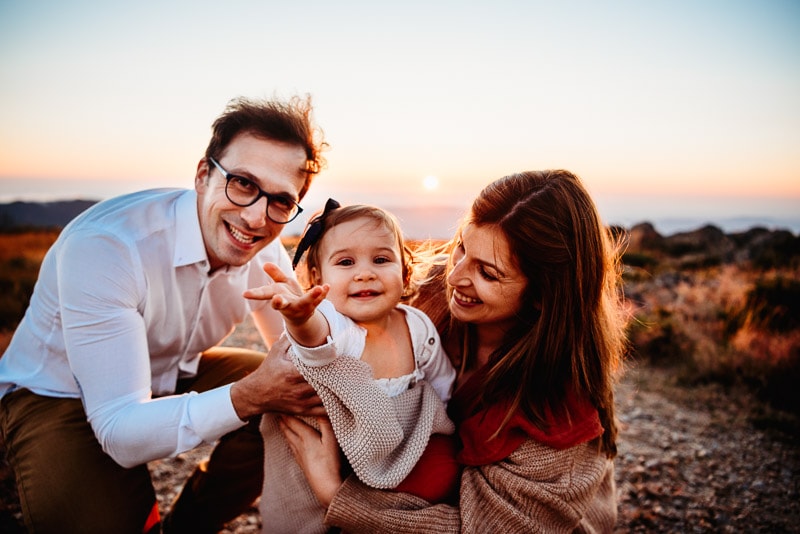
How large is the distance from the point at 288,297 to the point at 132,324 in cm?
120

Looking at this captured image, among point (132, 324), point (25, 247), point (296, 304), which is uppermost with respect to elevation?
point (296, 304)

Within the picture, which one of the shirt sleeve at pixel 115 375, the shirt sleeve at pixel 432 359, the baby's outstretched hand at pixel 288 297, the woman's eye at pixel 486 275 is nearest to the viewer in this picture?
the baby's outstretched hand at pixel 288 297

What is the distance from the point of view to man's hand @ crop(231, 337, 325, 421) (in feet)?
7.14

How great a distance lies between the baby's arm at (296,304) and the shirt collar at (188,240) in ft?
3.66

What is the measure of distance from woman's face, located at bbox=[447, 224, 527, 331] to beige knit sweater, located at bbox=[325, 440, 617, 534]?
0.65m

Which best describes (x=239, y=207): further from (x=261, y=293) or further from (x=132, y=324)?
(x=261, y=293)

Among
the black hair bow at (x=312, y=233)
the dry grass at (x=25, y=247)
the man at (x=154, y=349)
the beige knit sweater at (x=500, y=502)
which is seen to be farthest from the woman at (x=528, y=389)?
the dry grass at (x=25, y=247)

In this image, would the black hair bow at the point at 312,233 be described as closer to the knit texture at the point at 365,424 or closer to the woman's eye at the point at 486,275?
the knit texture at the point at 365,424

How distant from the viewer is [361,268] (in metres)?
2.32

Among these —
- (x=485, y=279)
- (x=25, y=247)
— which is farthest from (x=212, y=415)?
(x=25, y=247)

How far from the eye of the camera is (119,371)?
91.7 inches

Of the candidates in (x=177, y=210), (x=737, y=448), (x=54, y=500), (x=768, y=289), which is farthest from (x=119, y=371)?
(x=768, y=289)

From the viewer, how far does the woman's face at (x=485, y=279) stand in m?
2.35

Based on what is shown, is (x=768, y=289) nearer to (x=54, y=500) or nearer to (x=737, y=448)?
(x=737, y=448)
